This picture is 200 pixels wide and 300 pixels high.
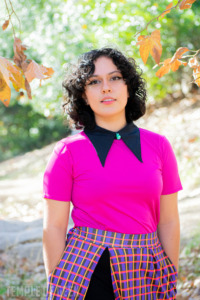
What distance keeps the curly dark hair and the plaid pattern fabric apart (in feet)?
1.98

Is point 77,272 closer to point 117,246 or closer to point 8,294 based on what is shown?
point 117,246

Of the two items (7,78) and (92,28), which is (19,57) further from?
(92,28)

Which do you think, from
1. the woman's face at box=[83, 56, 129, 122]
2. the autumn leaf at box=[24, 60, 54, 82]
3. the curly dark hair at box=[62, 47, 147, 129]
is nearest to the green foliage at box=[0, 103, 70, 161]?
the curly dark hair at box=[62, 47, 147, 129]

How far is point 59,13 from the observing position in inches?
337

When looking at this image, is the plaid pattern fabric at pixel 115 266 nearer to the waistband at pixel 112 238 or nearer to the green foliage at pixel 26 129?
the waistband at pixel 112 238

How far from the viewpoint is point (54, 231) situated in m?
1.97

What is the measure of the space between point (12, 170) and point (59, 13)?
6293mm

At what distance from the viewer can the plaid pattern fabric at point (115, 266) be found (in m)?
1.86

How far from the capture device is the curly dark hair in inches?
85.4

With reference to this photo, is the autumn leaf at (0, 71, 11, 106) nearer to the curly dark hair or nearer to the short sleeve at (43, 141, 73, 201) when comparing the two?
the short sleeve at (43, 141, 73, 201)

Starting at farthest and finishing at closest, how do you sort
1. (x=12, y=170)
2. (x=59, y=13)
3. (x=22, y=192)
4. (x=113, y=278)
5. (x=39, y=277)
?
1. (x=12, y=170)
2. (x=22, y=192)
3. (x=59, y=13)
4. (x=39, y=277)
5. (x=113, y=278)

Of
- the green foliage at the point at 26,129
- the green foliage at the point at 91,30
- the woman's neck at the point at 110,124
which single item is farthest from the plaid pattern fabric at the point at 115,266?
the green foliage at the point at 26,129

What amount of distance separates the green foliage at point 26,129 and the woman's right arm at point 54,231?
1561 cm

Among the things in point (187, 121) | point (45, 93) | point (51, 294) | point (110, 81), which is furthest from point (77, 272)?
point (45, 93)
